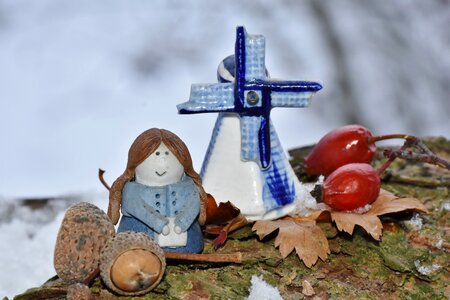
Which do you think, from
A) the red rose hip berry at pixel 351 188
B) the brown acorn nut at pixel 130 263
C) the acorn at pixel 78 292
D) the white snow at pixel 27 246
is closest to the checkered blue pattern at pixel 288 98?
the red rose hip berry at pixel 351 188

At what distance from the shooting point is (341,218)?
1.94 meters

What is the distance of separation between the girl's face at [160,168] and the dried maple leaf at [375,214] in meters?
0.39

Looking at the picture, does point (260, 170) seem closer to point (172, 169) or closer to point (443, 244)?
point (172, 169)

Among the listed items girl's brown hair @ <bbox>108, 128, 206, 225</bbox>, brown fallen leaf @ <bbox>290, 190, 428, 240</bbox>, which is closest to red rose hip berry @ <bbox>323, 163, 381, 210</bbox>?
brown fallen leaf @ <bbox>290, 190, 428, 240</bbox>

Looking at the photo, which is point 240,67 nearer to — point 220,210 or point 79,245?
point 220,210

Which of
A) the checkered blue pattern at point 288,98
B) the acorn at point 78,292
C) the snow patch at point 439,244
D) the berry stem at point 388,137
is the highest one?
the checkered blue pattern at point 288,98

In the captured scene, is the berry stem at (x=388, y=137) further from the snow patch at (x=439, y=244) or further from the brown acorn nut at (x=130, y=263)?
the brown acorn nut at (x=130, y=263)

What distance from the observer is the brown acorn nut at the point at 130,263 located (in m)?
1.61

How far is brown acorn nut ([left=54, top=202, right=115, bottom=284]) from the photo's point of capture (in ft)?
5.36

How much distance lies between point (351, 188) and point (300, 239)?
20 cm

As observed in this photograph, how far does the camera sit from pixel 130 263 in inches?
63.3

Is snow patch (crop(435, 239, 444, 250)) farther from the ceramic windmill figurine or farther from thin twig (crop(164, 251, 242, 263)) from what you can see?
thin twig (crop(164, 251, 242, 263))

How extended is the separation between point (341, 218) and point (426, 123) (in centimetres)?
307

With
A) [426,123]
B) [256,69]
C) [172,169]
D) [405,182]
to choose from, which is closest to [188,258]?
[172,169]
